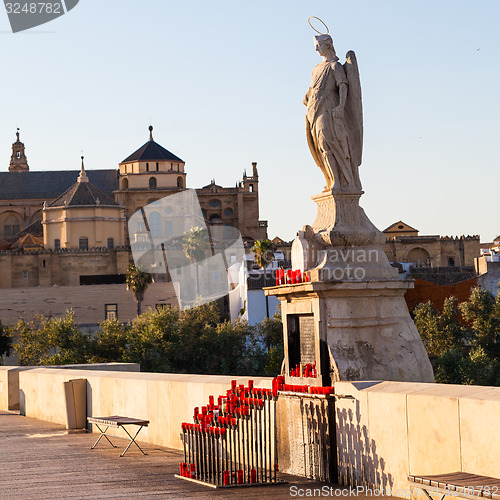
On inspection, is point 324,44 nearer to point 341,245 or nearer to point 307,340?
point 341,245

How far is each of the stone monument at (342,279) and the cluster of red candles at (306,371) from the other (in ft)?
0.17

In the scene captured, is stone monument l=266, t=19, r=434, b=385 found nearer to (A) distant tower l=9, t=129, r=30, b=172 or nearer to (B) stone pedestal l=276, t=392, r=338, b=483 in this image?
(B) stone pedestal l=276, t=392, r=338, b=483

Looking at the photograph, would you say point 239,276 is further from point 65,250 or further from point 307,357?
point 307,357

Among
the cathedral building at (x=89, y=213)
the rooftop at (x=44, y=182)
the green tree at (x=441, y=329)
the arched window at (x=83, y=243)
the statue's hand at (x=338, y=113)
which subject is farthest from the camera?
the rooftop at (x=44, y=182)

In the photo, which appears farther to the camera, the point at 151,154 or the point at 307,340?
the point at 151,154

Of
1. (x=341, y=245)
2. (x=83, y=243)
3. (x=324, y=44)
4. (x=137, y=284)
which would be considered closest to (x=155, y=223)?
(x=83, y=243)

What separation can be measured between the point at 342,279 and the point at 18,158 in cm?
12951

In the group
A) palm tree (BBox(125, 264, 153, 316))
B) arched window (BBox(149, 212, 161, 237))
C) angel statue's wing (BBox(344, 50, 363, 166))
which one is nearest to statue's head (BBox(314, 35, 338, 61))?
angel statue's wing (BBox(344, 50, 363, 166))

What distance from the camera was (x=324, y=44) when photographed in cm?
944

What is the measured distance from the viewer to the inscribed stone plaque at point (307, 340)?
8812 millimetres

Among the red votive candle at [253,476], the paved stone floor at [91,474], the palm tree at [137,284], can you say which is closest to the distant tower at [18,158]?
the palm tree at [137,284]

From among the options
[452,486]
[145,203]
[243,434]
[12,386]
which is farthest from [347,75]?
[145,203]

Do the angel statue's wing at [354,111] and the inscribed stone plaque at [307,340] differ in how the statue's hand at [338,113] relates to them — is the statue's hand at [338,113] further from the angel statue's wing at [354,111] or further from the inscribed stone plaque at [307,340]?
the inscribed stone plaque at [307,340]

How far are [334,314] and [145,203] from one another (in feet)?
297
